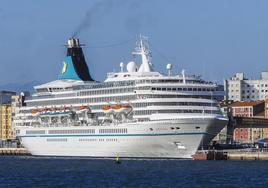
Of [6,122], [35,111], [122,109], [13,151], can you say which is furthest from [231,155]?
[6,122]

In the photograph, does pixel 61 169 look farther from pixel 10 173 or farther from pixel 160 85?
pixel 160 85

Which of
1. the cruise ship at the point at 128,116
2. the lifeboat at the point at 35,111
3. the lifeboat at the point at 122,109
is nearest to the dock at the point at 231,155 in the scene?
the cruise ship at the point at 128,116

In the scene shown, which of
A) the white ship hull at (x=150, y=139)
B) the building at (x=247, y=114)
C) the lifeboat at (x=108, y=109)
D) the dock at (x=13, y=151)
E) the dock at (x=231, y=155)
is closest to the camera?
the white ship hull at (x=150, y=139)

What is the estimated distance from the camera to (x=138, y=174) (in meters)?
76.1

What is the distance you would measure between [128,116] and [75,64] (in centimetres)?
2200

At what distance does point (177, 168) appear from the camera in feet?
270

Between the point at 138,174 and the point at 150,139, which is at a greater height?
the point at 150,139

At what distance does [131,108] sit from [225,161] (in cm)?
1074

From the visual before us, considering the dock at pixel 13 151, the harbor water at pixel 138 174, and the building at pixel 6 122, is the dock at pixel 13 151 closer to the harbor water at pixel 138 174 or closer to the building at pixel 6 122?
the building at pixel 6 122

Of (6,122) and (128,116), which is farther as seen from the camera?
(6,122)

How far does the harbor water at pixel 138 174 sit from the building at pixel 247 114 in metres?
74.0

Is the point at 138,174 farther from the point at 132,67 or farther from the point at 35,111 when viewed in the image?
the point at 35,111

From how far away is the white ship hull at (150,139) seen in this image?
93.4 meters

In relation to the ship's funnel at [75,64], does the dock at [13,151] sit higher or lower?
lower
